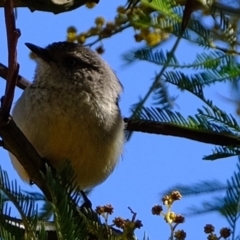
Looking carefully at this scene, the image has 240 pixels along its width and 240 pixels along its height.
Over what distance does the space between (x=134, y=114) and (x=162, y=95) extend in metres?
0.27

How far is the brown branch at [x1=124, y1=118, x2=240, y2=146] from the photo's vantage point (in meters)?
2.51

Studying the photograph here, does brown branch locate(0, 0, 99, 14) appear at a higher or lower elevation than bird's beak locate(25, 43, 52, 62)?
lower

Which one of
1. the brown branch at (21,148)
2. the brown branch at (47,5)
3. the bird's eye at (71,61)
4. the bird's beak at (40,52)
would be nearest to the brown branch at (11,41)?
the brown branch at (21,148)

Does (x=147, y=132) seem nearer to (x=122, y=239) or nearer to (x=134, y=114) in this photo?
(x=134, y=114)

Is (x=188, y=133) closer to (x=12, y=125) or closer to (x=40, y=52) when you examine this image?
(x=12, y=125)

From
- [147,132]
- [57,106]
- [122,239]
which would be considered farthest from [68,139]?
[122,239]

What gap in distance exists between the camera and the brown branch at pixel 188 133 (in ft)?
8.23

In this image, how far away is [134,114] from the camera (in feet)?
8.45

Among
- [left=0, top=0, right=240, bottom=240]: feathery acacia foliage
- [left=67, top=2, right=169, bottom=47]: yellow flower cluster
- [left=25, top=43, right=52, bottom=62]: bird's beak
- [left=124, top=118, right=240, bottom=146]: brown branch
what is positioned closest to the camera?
[left=0, top=0, right=240, bottom=240]: feathery acacia foliage

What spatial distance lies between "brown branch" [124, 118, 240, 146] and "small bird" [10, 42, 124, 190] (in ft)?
2.41

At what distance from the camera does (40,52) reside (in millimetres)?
4117

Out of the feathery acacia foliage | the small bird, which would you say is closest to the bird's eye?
the small bird

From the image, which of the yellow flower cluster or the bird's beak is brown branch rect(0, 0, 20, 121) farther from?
the bird's beak

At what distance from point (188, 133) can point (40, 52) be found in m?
1.68
